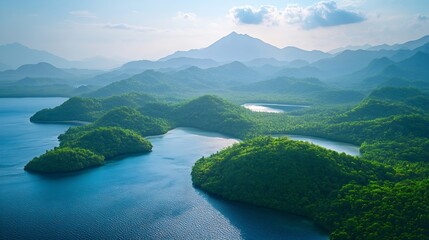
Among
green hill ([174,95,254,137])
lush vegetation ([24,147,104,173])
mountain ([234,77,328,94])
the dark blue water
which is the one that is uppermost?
mountain ([234,77,328,94])

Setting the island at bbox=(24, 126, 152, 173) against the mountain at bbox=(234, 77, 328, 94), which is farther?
the mountain at bbox=(234, 77, 328, 94)

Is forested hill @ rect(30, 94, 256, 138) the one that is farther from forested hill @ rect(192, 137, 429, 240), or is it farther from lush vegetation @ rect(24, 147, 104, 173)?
forested hill @ rect(192, 137, 429, 240)

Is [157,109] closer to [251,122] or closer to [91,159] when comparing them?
[251,122]

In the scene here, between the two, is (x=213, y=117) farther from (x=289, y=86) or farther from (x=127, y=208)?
(x=289, y=86)

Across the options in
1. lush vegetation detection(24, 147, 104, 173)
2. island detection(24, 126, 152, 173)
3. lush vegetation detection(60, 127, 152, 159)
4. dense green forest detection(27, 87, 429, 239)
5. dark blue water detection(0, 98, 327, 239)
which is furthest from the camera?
lush vegetation detection(60, 127, 152, 159)

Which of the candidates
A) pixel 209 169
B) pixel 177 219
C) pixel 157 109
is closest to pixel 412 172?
pixel 209 169

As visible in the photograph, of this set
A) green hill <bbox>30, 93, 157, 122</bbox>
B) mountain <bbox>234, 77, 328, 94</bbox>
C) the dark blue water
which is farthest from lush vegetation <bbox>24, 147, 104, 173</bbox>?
mountain <bbox>234, 77, 328, 94</bbox>
